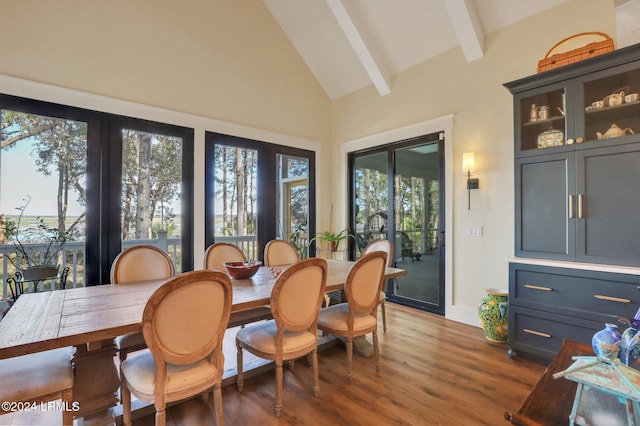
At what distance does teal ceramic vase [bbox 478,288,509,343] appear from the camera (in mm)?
2982

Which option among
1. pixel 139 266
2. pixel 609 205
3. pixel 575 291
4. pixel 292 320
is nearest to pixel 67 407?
pixel 292 320

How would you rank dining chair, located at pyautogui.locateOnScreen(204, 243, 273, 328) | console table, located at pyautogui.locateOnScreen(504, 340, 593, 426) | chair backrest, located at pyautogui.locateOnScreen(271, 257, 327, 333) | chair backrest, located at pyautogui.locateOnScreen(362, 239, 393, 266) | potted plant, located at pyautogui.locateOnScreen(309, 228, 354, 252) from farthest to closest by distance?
potted plant, located at pyautogui.locateOnScreen(309, 228, 354, 252), chair backrest, located at pyautogui.locateOnScreen(362, 239, 393, 266), dining chair, located at pyautogui.locateOnScreen(204, 243, 273, 328), chair backrest, located at pyautogui.locateOnScreen(271, 257, 327, 333), console table, located at pyautogui.locateOnScreen(504, 340, 593, 426)

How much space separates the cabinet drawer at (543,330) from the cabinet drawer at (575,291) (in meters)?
0.05

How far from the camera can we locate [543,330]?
2.55 metres

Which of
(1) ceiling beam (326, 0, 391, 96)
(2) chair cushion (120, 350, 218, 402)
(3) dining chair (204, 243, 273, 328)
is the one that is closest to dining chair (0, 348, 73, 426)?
(2) chair cushion (120, 350, 218, 402)

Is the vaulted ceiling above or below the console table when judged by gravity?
above

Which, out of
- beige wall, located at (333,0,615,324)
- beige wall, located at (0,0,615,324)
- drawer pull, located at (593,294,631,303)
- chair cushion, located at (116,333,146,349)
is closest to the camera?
chair cushion, located at (116,333,146,349)

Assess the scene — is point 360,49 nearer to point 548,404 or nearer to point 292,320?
point 292,320

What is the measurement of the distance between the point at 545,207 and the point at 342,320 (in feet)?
6.54

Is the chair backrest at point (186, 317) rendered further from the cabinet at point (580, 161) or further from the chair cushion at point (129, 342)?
the cabinet at point (580, 161)

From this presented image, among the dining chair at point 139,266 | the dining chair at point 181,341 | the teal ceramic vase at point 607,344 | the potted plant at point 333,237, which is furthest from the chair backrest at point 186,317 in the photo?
the potted plant at point 333,237

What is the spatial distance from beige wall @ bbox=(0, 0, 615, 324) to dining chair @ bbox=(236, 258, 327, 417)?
88.0 inches

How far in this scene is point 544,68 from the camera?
9.01 feet

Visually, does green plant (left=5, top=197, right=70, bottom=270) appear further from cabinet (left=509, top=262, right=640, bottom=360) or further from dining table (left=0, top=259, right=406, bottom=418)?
cabinet (left=509, top=262, right=640, bottom=360)
